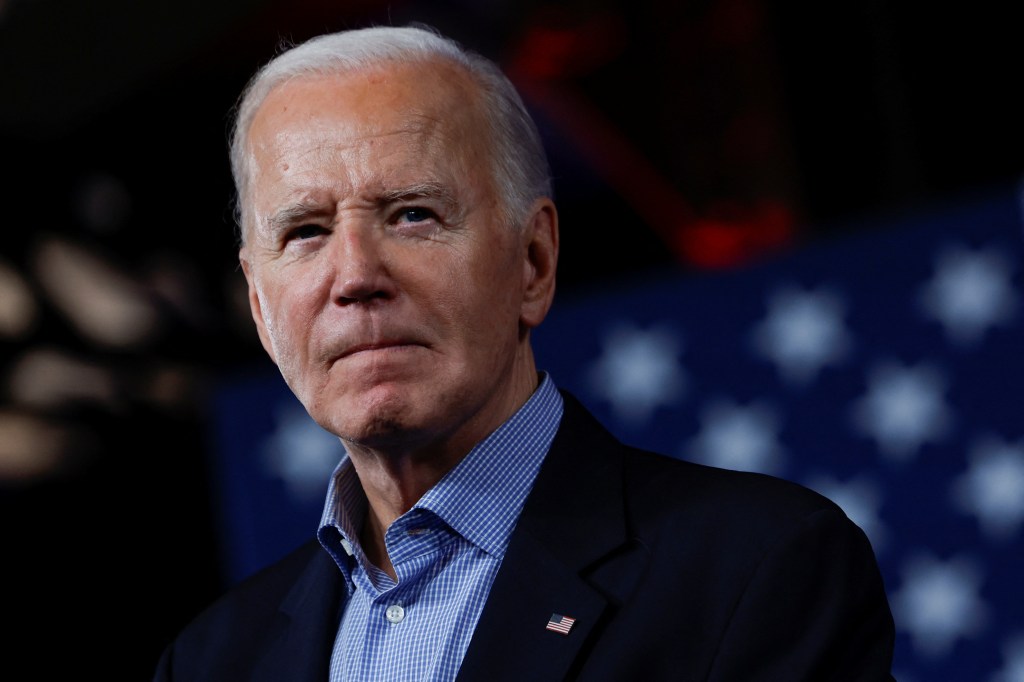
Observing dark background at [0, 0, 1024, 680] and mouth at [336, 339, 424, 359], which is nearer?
mouth at [336, 339, 424, 359]

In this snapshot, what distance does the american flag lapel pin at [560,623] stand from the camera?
4.69ft

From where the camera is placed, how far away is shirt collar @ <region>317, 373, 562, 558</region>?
1.56 metres

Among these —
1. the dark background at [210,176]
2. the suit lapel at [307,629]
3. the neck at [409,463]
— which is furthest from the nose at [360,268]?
the dark background at [210,176]

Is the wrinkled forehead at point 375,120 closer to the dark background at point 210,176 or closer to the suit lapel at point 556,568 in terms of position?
the suit lapel at point 556,568

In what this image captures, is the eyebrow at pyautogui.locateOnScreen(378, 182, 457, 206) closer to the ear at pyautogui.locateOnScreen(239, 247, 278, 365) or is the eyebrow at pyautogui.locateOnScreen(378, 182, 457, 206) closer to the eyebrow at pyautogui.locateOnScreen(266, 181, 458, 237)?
the eyebrow at pyautogui.locateOnScreen(266, 181, 458, 237)

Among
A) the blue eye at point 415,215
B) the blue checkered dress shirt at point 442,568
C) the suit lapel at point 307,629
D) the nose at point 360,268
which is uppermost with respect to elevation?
the blue eye at point 415,215

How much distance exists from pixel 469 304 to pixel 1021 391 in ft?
5.16

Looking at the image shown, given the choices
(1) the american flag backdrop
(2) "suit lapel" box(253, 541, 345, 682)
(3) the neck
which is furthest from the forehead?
(1) the american flag backdrop

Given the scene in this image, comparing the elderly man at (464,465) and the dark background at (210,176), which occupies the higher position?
the elderly man at (464,465)

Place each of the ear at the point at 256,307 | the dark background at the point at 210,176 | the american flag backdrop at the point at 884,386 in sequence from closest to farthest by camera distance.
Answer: the ear at the point at 256,307, the american flag backdrop at the point at 884,386, the dark background at the point at 210,176

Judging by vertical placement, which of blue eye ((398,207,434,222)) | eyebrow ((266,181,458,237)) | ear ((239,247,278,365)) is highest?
eyebrow ((266,181,458,237))

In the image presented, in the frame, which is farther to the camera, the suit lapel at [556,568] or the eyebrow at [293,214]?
the eyebrow at [293,214]

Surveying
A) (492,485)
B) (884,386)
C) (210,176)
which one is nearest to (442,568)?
(492,485)

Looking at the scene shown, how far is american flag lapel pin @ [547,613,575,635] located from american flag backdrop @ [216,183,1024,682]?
150cm
